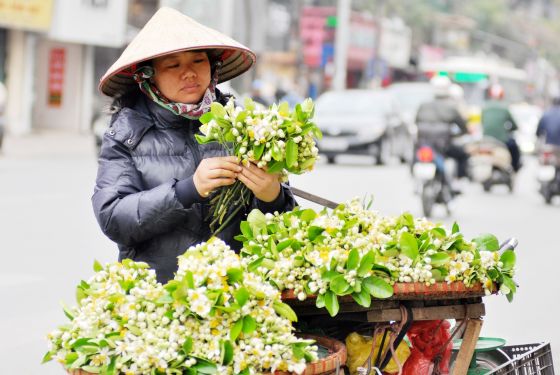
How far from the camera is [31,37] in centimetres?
2891

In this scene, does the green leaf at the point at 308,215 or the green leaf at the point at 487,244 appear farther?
the green leaf at the point at 487,244

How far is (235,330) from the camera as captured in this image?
106 inches

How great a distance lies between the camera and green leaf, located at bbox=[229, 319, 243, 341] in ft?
8.84

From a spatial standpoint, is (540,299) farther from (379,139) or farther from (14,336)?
(379,139)

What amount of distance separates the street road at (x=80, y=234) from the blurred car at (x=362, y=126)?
453 millimetres

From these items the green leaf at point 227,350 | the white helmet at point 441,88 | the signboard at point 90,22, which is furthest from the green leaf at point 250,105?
the signboard at point 90,22

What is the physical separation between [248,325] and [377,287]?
0.44 meters

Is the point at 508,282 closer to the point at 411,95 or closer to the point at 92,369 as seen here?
the point at 92,369

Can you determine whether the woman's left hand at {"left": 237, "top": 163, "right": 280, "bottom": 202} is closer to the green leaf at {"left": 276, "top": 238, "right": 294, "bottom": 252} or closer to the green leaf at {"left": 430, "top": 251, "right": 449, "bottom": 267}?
the green leaf at {"left": 276, "top": 238, "right": 294, "bottom": 252}

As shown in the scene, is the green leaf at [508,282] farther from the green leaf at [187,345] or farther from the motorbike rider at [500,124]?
the motorbike rider at [500,124]

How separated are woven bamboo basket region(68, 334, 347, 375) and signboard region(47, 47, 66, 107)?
97.0ft

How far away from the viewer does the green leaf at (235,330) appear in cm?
269

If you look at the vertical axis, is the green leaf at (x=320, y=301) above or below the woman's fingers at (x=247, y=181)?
below

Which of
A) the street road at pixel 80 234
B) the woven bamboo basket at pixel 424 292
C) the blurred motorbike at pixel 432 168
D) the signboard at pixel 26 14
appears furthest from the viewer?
the signboard at pixel 26 14
